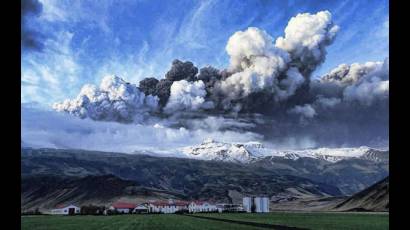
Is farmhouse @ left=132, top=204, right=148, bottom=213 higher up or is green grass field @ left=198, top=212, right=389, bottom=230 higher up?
green grass field @ left=198, top=212, right=389, bottom=230

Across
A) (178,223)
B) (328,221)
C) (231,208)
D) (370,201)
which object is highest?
(178,223)

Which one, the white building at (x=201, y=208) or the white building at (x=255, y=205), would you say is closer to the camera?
the white building at (x=201, y=208)

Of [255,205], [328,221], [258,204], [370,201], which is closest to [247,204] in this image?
[255,205]

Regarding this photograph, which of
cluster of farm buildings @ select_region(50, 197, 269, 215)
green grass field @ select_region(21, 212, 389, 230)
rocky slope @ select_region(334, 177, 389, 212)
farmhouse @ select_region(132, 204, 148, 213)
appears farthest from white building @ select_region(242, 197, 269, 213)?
green grass field @ select_region(21, 212, 389, 230)

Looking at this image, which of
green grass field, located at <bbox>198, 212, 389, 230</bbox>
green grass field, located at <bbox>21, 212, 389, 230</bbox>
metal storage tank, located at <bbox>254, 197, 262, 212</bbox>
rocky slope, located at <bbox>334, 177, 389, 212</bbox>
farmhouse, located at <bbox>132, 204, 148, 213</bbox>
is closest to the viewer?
green grass field, located at <bbox>21, 212, 389, 230</bbox>

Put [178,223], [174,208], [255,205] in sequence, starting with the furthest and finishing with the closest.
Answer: [255,205], [174,208], [178,223]

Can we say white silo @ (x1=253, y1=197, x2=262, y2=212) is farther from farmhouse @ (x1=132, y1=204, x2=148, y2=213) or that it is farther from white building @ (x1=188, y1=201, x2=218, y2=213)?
farmhouse @ (x1=132, y1=204, x2=148, y2=213)

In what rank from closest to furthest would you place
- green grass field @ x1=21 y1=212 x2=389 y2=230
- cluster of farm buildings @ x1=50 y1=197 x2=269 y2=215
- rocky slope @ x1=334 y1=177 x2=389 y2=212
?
1. green grass field @ x1=21 y1=212 x2=389 y2=230
2. cluster of farm buildings @ x1=50 y1=197 x2=269 y2=215
3. rocky slope @ x1=334 y1=177 x2=389 y2=212

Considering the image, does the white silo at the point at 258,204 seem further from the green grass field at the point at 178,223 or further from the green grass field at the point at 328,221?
the green grass field at the point at 178,223

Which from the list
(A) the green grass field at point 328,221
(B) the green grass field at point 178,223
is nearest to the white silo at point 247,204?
(A) the green grass field at point 328,221

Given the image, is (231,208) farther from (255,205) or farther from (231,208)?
(255,205)
